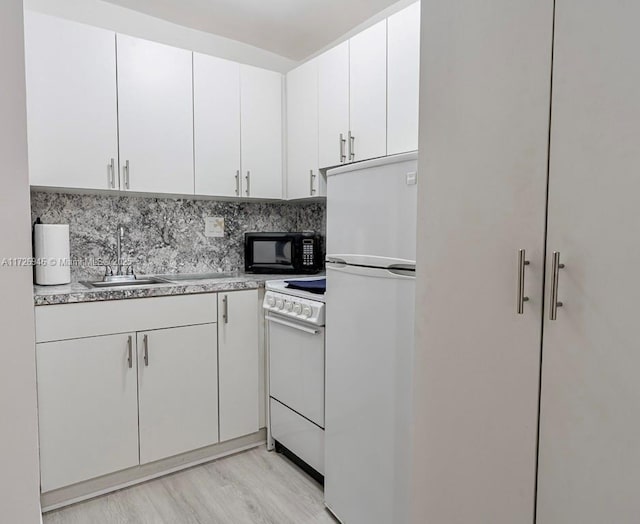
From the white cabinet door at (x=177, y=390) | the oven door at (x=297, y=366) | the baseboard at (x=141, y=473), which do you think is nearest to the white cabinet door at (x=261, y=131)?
the oven door at (x=297, y=366)

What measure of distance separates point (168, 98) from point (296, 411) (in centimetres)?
185

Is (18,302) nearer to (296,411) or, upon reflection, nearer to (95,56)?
(296,411)

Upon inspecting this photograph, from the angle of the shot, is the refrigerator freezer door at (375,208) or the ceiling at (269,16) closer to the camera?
the refrigerator freezer door at (375,208)

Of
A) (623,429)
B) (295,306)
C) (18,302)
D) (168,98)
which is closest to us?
(623,429)

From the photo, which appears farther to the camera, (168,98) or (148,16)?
(148,16)

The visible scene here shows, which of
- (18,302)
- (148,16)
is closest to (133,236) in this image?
(148,16)

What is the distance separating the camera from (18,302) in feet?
3.55

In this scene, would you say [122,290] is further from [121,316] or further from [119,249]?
[119,249]

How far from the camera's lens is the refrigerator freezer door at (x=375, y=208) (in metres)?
1.43

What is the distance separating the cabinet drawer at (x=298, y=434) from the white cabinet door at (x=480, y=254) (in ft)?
2.91

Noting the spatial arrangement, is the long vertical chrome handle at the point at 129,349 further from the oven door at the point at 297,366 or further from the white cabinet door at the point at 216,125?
the white cabinet door at the point at 216,125

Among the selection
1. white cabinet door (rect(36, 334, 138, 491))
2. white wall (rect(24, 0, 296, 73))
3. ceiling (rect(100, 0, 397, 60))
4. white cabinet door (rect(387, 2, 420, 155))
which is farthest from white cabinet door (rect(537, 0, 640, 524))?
white wall (rect(24, 0, 296, 73))

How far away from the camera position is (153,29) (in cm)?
266

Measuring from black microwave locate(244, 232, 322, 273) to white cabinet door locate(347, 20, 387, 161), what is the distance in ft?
2.10
